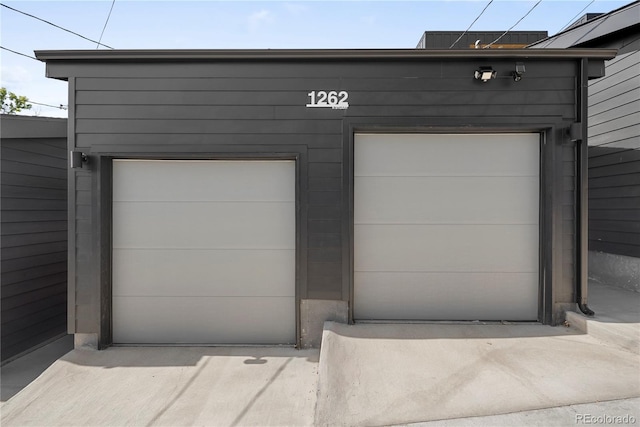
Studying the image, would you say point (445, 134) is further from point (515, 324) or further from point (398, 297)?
point (515, 324)

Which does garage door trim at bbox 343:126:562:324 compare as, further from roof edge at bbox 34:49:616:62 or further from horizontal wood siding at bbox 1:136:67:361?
horizontal wood siding at bbox 1:136:67:361

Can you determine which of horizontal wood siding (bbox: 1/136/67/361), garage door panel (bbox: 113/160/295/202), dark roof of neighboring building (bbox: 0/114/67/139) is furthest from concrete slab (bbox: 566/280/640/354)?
horizontal wood siding (bbox: 1/136/67/361)

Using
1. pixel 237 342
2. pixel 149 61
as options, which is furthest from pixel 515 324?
pixel 149 61

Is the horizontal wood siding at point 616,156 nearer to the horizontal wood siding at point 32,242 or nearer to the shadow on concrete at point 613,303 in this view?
the shadow on concrete at point 613,303

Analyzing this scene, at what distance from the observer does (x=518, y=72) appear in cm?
382

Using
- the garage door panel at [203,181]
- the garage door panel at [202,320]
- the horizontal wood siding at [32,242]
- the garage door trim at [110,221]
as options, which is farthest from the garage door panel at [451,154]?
the horizontal wood siding at [32,242]

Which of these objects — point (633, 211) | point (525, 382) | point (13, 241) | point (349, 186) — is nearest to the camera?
point (525, 382)

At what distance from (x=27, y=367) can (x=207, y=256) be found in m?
3.32

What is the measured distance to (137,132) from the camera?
13.3 ft

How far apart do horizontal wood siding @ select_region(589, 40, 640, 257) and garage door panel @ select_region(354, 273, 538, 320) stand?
1.96 m

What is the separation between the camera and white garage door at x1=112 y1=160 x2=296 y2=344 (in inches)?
164

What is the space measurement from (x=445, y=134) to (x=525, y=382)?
273 cm

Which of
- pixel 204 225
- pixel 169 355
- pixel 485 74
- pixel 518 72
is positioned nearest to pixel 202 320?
pixel 169 355

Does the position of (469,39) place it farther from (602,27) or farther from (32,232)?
(32,232)
